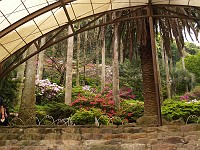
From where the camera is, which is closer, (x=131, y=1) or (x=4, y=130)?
(x=4, y=130)

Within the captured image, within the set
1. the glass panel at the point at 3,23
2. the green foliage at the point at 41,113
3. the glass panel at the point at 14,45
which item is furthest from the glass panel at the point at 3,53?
the green foliage at the point at 41,113

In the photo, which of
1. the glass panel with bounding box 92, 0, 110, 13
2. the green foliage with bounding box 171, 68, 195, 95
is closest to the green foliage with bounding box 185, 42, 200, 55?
the green foliage with bounding box 171, 68, 195, 95

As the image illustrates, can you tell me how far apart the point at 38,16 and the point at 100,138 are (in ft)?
12.1

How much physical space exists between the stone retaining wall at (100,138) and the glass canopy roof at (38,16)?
2751 mm

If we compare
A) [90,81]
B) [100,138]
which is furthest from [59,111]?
[90,81]

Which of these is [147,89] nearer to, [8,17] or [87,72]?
[8,17]

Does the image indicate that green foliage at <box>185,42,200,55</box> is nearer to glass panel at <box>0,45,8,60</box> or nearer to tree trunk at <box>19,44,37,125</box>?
tree trunk at <box>19,44,37,125</box>

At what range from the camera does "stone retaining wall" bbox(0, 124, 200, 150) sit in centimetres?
407

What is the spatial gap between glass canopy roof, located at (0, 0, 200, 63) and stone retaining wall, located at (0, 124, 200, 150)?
2.75 meters

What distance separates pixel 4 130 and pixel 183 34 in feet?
25.8

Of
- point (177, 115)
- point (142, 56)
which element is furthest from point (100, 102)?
point (142, 56)

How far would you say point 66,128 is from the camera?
17.0ft

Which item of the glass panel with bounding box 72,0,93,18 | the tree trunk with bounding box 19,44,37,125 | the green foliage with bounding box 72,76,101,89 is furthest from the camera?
the green foliage with bounding box 72,76,101,89

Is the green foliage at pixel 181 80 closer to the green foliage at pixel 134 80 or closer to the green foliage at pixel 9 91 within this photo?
the green foliage at pixel 134 80
